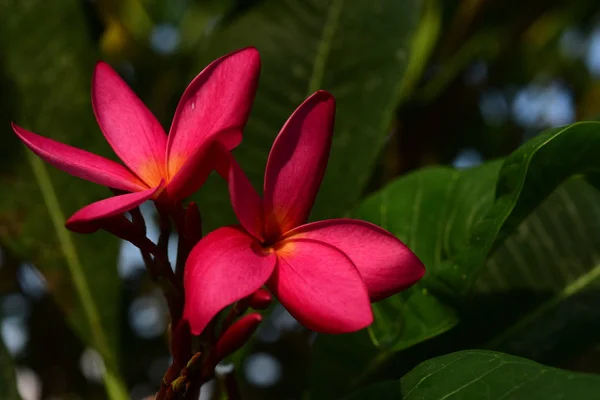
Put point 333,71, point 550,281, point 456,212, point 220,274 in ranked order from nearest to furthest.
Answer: point 220,274
point 456,212
point 550,281
point 333,71

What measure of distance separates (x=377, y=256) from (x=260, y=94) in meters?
0.49

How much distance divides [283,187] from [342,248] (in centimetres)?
6

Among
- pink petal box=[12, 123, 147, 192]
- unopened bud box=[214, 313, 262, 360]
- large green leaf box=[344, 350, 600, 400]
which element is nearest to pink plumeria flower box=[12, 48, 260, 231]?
pink petal box=[12, 123, 147, 192]

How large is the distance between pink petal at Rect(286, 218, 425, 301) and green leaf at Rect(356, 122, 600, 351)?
13cm

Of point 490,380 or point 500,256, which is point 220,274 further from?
point 500,256

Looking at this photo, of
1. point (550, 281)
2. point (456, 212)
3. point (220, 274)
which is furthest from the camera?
point (550, 281)

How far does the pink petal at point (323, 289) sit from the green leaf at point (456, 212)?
0.18 m

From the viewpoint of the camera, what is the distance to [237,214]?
49 cm

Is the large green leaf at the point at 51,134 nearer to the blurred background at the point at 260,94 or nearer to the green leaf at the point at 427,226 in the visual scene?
the blurred background at the point at 260,94

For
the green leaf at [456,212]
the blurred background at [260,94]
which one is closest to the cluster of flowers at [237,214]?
the green leaf at [456,212]

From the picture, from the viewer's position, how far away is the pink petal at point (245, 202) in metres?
0.47

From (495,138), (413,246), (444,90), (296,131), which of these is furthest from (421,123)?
(296,131)

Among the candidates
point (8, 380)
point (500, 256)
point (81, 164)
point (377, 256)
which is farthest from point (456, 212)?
point (8, 380)

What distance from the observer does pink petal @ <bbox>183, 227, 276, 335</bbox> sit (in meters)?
0.43
